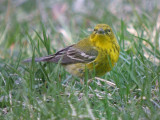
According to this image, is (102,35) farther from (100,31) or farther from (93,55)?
(93,55)

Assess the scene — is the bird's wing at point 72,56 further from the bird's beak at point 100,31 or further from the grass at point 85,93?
the bird's beak at point 100,31

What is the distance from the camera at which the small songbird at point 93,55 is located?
14.2 feet

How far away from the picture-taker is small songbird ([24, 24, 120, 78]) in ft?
14.2

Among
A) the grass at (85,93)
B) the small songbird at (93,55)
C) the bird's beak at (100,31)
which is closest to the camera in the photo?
the grass at (85,93)

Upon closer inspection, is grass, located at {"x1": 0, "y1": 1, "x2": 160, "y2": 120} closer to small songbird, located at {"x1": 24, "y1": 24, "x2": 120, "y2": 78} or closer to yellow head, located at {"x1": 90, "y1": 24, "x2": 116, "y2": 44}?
small songbird, located at {"x1": 24, "y1": 24, "x2": 120, "y2": 78}

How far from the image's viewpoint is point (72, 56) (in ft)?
15.6

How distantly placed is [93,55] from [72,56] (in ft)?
1.37

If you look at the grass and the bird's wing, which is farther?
the bird's wing

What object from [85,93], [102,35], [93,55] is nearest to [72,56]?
[93,55]

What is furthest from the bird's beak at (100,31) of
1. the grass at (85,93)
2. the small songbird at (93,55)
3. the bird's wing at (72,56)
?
the grass at (85,93)

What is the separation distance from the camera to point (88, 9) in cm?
820

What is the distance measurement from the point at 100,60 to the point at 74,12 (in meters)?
4.08

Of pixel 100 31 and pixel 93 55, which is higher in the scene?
pixel 100 31

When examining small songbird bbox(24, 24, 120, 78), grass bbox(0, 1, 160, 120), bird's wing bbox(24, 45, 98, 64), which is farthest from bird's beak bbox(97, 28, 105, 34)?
grass bbox(0, 1, 160, 120)
